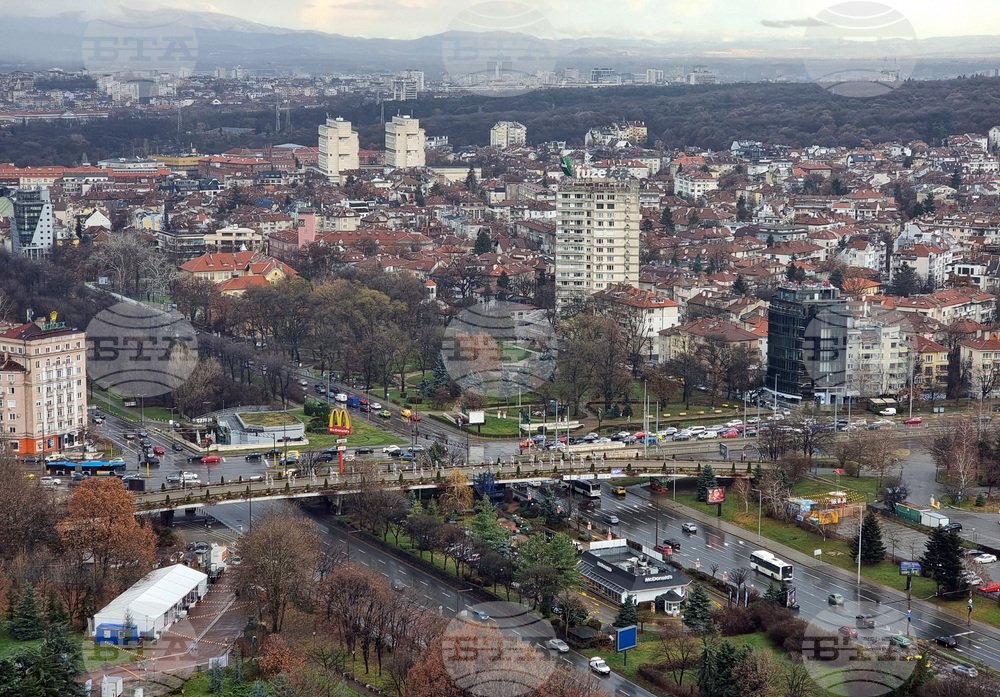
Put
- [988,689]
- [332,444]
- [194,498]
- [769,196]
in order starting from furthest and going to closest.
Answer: [769,196] → [332,444] → [194,498] → [988,689]

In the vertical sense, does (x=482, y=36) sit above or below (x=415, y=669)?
above

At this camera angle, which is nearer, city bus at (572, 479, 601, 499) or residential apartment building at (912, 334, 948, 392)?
city bus at (572, 479, 601, 499)

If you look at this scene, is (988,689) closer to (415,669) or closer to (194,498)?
(415,669)

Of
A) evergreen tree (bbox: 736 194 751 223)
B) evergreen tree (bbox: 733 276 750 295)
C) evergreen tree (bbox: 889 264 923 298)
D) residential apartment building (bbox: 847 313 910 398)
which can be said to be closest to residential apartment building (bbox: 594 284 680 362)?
evergreen tree (bbox: 733 276 750 295)

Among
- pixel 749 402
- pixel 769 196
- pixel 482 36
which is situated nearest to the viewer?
pixel 749 402

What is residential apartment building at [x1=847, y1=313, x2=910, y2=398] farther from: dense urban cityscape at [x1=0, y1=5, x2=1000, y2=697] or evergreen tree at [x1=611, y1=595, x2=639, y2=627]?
evergreen tree at [x1=611, y1=595, x2=639, y2=627]

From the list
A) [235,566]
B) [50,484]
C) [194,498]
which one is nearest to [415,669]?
[235,566]

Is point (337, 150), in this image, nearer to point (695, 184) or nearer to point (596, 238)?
point (695, 184)
